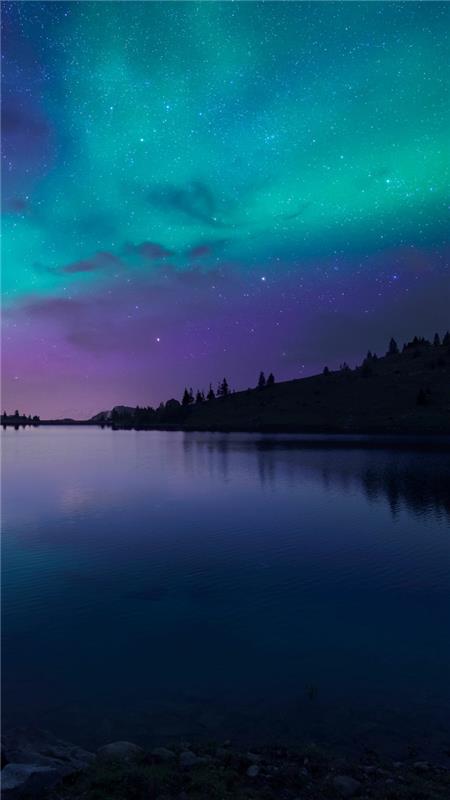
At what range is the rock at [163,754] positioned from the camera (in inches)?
428

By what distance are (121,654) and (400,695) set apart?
856cm

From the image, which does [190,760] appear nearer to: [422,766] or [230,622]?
[422,766]

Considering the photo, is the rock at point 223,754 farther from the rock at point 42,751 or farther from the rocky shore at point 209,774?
the rock at point 42,751

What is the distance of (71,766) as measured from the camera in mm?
10609

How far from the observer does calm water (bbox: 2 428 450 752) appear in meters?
13.4

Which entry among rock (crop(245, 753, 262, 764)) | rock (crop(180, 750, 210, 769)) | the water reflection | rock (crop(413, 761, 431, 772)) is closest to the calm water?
rock (crop(413, 761, 431, 772))

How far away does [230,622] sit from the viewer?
20.4 m

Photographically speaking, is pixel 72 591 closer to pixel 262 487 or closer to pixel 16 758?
pixel 16 758

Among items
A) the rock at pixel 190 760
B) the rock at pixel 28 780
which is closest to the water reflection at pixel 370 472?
the rock at pixel 190 760

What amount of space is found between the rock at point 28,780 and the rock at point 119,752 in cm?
119

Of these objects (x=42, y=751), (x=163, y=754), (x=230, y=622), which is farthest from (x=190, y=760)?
(x=230, y=622)

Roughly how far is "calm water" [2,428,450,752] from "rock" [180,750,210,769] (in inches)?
53.7

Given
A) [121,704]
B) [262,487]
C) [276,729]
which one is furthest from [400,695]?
[262,487]

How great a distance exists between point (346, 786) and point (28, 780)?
225 inches
